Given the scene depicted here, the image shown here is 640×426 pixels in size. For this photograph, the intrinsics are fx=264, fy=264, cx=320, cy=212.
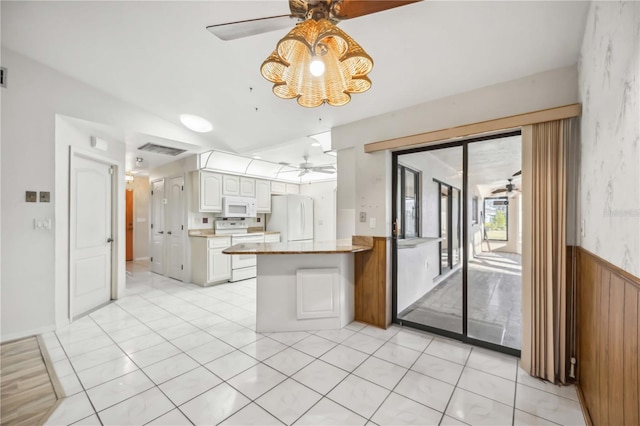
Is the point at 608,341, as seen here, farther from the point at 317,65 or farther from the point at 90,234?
the point at 90,234

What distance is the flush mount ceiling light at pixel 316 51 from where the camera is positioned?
1.37 m

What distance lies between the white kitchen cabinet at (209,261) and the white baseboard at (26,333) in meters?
2.14

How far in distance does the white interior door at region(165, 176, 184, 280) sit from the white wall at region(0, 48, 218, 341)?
220cm

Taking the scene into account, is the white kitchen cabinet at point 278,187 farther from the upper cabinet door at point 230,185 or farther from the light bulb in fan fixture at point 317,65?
the light bulb in fan fixture at point 317,65

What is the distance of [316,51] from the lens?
143 centimetres

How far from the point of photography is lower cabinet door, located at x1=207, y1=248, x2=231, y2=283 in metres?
4.97

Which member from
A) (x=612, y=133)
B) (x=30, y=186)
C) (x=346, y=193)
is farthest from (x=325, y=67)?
(x=30, y=186)

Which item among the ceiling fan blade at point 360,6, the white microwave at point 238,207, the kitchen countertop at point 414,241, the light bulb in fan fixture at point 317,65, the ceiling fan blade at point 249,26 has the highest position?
the ceiling fan blade at point 360,6

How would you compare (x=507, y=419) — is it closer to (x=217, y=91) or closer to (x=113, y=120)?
(x=217, y=91)

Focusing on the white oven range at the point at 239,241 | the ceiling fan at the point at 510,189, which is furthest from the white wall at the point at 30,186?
the ceiling fan at the point at 510,189

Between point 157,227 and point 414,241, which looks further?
point 157,227

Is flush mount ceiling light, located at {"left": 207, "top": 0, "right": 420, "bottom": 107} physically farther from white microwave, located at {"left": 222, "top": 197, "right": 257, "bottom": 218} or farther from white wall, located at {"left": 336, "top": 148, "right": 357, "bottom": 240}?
white microwave, located at {"left": 222, "top": 197, "right": 257, "bottom": 218}

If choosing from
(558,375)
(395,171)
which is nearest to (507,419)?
(558,375)

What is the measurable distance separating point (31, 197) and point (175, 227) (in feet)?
8.81
